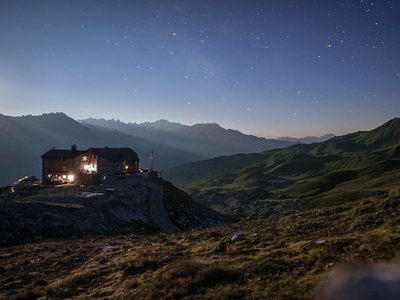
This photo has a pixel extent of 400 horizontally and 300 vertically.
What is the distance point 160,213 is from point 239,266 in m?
56.5

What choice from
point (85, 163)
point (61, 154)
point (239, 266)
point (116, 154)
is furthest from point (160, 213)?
point (61, 154)

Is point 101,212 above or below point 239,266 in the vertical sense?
below

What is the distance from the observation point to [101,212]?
208ft

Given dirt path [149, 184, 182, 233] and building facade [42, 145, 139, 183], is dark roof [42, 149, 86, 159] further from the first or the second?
dirt path [149, 184, 182, 233]

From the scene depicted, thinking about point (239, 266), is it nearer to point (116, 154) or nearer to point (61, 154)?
point (116, 154)

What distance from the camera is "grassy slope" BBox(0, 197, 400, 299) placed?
14352 mm

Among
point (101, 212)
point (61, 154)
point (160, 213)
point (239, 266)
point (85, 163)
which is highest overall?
point (61, 154)

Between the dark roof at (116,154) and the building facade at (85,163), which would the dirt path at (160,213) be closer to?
the building facade at (85,163)

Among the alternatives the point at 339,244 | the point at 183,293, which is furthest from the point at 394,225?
the point at 183,293

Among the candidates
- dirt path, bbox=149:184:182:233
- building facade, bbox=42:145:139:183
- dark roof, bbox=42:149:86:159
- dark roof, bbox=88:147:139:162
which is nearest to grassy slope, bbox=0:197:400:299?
dirt path, bbox=149:184:182:233

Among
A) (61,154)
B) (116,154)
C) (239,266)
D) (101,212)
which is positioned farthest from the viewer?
(116,154)

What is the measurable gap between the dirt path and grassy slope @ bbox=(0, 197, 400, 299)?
3631 cm

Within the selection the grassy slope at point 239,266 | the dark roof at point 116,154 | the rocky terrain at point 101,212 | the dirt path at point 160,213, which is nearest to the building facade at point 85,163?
the dark roof at point 116,154

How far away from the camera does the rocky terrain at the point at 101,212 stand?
50.6 m
